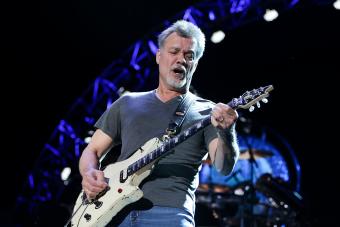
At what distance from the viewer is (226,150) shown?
9.36 feet

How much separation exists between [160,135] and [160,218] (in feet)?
1.83

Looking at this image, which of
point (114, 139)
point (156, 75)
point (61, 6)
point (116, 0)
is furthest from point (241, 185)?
point (61, 6)

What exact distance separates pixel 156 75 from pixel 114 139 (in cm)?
603

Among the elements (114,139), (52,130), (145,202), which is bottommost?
(145,202)

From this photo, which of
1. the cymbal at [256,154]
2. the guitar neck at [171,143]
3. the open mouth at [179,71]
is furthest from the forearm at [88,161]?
the cymbal at [256,154]

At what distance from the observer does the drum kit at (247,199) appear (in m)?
6.58

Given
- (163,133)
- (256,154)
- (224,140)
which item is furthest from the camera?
(256,154)

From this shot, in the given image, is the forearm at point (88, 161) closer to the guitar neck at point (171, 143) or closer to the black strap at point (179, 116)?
the guitar neck at point (171, 143)

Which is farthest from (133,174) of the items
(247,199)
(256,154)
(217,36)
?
(217,36)

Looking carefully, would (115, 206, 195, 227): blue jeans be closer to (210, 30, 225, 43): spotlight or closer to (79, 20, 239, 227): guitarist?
(79, 20, 239, 227): guitarist

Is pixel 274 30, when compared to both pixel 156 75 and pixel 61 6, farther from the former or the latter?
pixel 61 6

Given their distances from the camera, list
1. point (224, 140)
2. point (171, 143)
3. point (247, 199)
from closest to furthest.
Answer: point (224, 140)
point (171, 143)
point (247, 199)

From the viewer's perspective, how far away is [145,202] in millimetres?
2928

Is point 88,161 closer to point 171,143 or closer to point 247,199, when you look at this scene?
point 171,143
